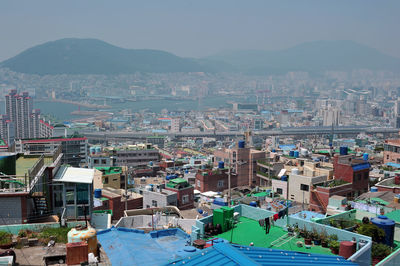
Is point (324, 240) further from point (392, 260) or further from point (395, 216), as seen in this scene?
point (395, 216)

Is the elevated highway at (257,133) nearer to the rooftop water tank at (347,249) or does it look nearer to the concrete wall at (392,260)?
the concrete wall at (392,260)

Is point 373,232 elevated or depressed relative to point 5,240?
depressed

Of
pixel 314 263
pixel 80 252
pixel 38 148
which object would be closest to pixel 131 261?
pixel 80 252

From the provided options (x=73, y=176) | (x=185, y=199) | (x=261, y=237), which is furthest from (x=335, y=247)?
(x=185, y=199)

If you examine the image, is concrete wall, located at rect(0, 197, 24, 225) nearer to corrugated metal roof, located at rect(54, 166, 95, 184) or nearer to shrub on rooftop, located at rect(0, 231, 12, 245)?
shrub on rooftop, located at rect(0, 231, 12, 245)

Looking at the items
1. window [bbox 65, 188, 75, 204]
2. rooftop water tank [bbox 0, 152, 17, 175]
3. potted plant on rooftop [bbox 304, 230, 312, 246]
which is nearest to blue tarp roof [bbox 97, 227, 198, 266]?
window [bbox 65, 188, 75, 204]

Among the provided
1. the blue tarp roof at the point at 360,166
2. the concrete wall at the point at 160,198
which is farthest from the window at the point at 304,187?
the concrete wall at the point at 160,198

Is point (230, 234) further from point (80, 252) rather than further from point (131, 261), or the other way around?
point (80, 252)
